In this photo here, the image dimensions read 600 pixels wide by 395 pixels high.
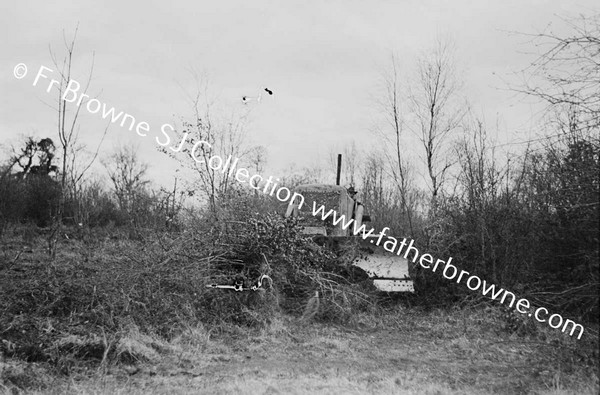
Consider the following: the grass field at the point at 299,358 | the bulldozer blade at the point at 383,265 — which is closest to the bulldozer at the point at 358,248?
the bulldozer blade at the point at 383,265

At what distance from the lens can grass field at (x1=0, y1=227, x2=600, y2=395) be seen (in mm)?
5324

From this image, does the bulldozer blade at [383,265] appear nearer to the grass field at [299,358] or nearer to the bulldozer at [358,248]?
the bulldozer at [358,248]

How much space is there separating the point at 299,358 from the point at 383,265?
13.4 ft

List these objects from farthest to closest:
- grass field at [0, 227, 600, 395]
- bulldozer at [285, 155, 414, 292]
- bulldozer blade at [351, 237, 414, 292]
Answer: bulldozer blade at [351, 237, 414, 292], bulldozer at [285, 155, 414, 292], grass field at [0, 227, 600, 395]

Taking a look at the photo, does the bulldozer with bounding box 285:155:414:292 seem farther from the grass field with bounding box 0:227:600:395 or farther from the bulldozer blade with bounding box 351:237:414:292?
the grass field with bounding box 0:227:600:395

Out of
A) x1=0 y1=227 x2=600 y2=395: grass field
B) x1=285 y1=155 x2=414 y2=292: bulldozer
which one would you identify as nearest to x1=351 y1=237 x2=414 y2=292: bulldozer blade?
x1=285 y1=155 x2=414 y2=292: bulldozer

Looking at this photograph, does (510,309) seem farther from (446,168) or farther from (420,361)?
(446,168)

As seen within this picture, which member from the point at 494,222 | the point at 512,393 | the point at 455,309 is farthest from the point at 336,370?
the point at 494,222

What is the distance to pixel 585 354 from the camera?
17.3ft

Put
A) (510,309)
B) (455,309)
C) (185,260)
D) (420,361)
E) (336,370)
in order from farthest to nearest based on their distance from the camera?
(455,309)
(185,260)
(510,309)
(420,361)
(336,370)

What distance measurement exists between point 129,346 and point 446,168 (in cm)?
1079

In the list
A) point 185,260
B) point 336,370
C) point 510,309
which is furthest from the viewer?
point 185,260

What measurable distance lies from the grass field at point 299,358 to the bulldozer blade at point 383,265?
4.64ft

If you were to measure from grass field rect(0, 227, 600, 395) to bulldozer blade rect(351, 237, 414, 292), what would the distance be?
141 cm
